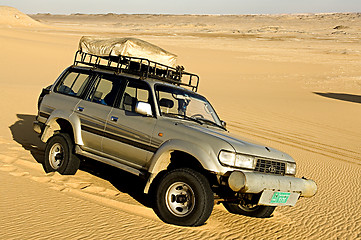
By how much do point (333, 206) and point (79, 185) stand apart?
4070 millimetres

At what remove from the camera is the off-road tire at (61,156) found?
21.9 feet

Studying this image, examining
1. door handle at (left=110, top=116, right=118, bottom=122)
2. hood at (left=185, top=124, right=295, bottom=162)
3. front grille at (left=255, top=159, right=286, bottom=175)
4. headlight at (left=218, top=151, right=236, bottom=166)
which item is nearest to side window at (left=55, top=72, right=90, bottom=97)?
door handle at (left=110, top=116, right=118, bottom=122)

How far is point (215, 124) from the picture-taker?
630cm

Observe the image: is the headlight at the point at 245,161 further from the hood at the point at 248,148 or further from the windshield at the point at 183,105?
the windshield at the point at 183,105

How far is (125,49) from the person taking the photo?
7379 millimetres

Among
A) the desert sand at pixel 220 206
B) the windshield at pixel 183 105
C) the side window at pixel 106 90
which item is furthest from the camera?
the side window at pixel 106 90

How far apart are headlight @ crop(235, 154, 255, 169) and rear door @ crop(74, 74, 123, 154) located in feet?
7.10

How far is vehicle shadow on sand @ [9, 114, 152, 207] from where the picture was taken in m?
6.36

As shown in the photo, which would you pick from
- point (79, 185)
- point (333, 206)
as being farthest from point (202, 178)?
→ point (333, 206)

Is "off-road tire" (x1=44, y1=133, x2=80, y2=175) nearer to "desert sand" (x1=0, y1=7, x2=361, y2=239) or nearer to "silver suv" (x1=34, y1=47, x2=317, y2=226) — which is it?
"silver suv" (x1=34, y1=47, x2=317, y2=226)

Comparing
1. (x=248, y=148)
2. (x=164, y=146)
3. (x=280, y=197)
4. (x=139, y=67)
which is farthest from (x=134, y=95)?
(x=280, y=197)

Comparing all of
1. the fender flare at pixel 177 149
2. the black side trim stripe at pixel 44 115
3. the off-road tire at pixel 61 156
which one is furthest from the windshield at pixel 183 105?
the black side trim stripe at pixel 44 115

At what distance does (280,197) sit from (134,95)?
2525mm

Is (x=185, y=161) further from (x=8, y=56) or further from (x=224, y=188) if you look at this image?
(x=8, y=56)
